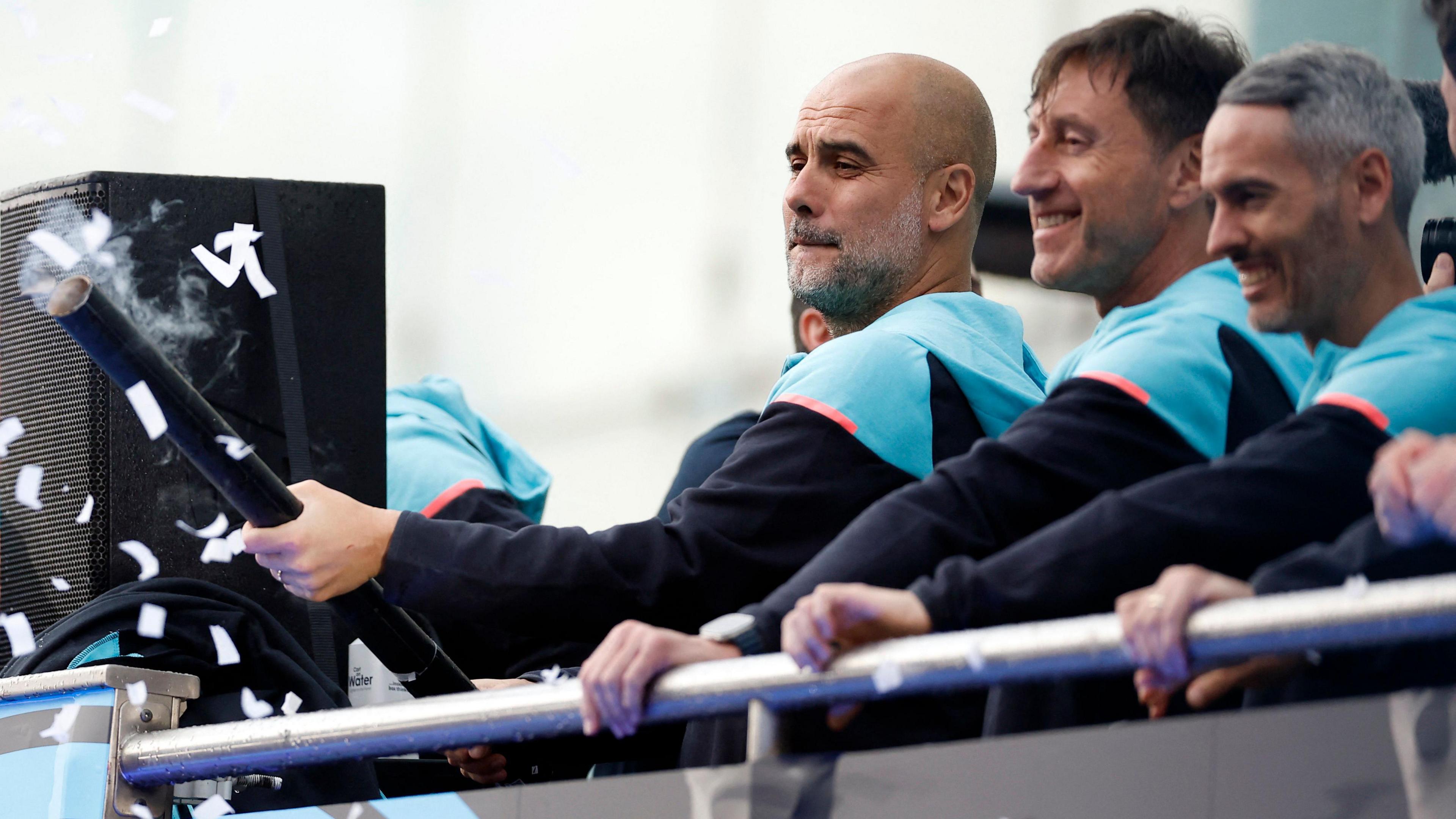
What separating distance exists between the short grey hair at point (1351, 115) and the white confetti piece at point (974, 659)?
0.53 m

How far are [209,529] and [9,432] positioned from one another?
0.33 metres

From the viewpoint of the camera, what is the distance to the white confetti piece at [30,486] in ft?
7.29

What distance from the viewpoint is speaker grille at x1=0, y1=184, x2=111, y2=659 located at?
7.09 feet

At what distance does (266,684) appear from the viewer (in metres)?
2.01

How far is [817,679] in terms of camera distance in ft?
4.62

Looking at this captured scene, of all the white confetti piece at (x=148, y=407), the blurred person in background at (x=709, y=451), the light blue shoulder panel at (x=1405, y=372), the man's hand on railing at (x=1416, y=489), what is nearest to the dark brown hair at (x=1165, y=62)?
the light blue shoulder panel at (x=1405, y=372)

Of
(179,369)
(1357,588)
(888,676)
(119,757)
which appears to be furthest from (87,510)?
(1357,588)

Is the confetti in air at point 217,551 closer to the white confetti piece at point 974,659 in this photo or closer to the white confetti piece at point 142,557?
the white confetti piece at point 142,557

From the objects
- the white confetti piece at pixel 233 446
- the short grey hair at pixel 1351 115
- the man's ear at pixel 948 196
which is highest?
the short grey hair at pixel 1351 115

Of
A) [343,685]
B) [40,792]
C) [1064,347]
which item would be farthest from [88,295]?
[1064,347]

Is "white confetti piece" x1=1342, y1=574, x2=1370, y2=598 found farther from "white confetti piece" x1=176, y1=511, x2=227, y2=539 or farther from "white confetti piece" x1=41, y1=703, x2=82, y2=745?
"white confetti piece" x1=176, y1=511, x2=227, y2=539

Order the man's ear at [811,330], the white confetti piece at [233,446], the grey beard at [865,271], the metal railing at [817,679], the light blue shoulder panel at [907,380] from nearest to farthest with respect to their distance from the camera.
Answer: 1. the metal railing at [817,679]
2. the white confetti piece at [233,446]
3. the light blue shoulder panel at [907,380]
4. the grey beard at [865,271]
5. the man's ear at [811,330]

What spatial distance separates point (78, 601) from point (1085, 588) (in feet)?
4.30

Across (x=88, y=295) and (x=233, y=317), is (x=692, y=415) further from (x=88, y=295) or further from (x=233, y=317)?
(x=88, y=295)
